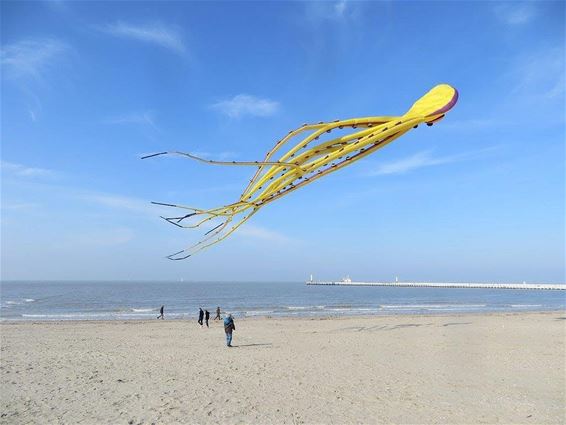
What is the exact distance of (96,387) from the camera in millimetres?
9781

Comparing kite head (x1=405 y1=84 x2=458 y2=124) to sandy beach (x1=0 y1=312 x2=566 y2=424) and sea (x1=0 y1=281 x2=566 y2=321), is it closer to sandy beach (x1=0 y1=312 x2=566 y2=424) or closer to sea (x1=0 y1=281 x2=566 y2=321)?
sandy beach (x1=0 y1=312 x2=566 y2=424)

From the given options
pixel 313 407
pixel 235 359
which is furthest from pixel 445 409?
pixel 235 359

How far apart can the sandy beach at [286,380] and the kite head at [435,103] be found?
6.44 m

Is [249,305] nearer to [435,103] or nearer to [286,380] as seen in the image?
[286,380]

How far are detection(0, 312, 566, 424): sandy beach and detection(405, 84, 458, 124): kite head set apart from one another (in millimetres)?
6441

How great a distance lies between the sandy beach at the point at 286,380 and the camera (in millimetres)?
7902

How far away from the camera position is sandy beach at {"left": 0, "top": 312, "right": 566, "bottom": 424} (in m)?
7.90

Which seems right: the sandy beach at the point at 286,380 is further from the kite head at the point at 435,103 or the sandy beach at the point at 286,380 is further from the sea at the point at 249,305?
the sea at the point at 249,305

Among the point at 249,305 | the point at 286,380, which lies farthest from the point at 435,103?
the point at 249,305

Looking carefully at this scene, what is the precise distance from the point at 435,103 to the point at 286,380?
920cm

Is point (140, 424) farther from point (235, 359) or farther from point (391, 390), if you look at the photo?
point (235, 359)

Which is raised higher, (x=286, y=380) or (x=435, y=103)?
(x=435, y=103)

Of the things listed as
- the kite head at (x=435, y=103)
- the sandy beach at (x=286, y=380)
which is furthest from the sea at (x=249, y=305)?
the kite head at (x=435, y=103)

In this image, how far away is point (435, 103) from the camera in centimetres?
268
